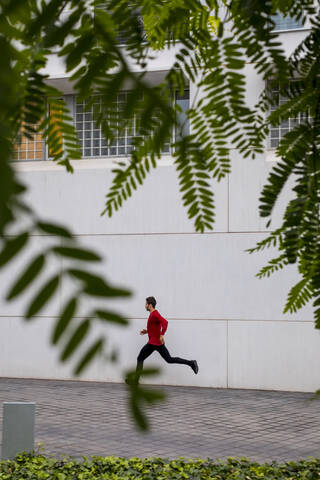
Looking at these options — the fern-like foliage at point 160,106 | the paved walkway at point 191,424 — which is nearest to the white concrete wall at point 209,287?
the paved walkway at point 191,424

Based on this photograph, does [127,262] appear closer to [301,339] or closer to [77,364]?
[301,339]

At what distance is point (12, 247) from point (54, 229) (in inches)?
1.5

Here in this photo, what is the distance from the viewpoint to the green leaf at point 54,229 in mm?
495

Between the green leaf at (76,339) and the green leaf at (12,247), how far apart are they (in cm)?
7

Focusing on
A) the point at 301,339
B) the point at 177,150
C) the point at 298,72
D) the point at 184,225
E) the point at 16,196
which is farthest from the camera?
the point at 184,225

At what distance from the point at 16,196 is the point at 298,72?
1.27 metres

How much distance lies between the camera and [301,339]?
13.8 metres

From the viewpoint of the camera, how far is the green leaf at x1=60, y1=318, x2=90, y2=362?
1.61 ft

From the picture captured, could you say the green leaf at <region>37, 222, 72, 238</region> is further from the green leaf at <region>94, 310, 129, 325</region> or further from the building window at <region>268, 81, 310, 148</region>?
the building window at <region>268, 81, 310, 148</region>

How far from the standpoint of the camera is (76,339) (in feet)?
1.61

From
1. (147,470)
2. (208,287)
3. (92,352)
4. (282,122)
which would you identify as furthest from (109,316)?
(208,287)

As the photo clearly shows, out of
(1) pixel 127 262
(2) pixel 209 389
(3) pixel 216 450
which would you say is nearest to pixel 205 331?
(2) pixel 209 389

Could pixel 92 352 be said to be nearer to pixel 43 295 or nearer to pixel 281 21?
pixel 43 295

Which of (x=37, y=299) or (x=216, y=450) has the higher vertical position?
(x=37, y=299)
